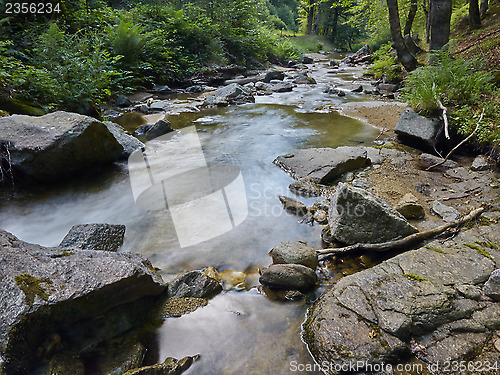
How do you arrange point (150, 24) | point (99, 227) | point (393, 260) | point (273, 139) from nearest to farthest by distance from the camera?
1. point (393, 260)
2. point (99, 227)
3. point (273, 139)
4. point (150, 24)

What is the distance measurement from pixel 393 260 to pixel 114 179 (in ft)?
14.0

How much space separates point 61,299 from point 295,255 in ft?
6.21

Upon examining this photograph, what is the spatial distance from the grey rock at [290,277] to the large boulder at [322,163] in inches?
87.6

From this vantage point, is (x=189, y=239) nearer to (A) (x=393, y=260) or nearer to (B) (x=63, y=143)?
(A) (x=393, y=260)

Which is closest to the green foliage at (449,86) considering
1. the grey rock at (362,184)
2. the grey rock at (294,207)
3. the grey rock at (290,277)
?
the grey rock at (362,184)

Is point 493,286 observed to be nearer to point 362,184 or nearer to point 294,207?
point 294,207

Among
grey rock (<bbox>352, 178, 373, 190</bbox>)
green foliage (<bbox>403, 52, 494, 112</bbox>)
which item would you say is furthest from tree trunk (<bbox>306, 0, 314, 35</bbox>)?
grey rock (<bbox>352, 178, 373, 190</bbox>)

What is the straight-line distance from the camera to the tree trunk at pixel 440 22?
24.9ft

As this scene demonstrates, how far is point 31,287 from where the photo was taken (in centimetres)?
179

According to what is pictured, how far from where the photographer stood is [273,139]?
684cm

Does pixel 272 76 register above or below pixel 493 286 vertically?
above

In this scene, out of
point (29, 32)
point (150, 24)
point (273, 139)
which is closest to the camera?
point (273, 139)

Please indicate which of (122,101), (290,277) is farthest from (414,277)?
(122,101)

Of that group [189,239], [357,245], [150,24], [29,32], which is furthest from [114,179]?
[150,24]
